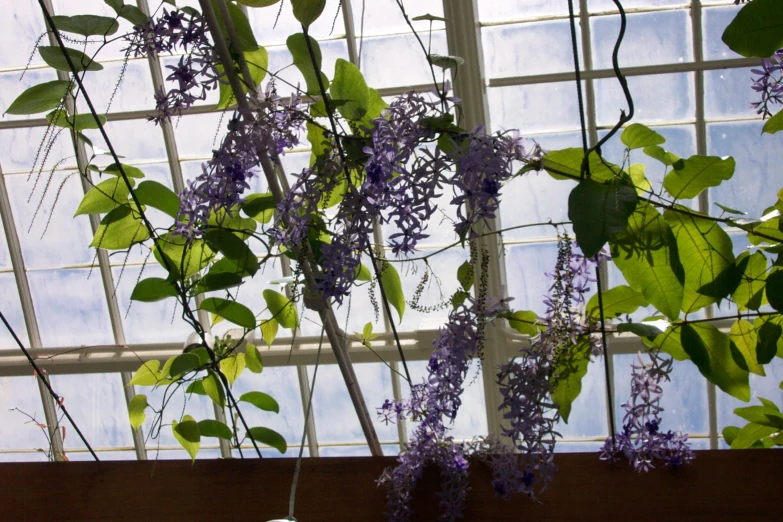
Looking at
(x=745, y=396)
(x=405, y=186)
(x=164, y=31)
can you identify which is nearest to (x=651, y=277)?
(x=745, y=396)

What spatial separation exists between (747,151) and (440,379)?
395 cm

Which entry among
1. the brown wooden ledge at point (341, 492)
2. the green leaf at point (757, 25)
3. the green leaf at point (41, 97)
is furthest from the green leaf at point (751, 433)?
the green leaf at point (41, 97)

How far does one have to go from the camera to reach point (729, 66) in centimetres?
397

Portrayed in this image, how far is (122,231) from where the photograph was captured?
1.26 metres

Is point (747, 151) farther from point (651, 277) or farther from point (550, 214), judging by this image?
point (651, 277)

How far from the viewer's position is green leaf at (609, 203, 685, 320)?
2.88ft

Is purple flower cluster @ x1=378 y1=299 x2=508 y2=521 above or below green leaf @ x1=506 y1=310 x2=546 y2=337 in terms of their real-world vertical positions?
below

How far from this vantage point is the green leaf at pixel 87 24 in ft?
3.31

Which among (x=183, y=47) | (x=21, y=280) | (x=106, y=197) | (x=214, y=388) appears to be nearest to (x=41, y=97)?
(x=106, y=197)

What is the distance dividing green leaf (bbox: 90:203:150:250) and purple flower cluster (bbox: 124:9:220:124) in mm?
298

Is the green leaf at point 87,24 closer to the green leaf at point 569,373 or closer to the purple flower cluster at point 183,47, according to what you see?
the purple flower cluster at point 183,47

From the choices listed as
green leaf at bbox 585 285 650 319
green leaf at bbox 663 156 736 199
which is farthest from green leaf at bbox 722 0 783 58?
green leaf at bbox 585 285 650 319

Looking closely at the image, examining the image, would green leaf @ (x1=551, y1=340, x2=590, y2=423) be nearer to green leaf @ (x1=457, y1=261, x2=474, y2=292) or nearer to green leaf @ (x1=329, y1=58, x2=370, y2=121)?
green leaf @ (x1=457, y1=261, x2=474, y2=292)

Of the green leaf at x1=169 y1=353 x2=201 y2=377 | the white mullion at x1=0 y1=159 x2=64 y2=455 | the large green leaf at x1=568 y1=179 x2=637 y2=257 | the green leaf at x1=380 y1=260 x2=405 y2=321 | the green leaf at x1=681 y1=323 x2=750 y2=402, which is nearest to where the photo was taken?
the large green leaf at x1=568 y1=179 x2=637 y2=257
